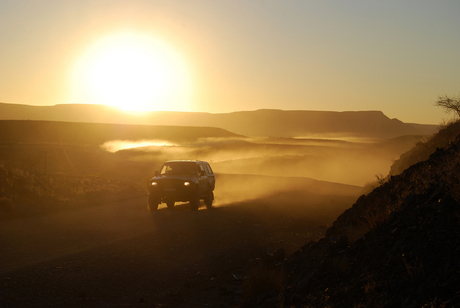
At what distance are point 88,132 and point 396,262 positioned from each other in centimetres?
13078

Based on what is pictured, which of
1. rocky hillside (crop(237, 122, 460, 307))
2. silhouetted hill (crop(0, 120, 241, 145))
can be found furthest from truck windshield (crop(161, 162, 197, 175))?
silhouetted hill (crop(0, 120, 241, 145))

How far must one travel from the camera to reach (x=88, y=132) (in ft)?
417

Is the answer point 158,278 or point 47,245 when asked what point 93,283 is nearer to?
point 158,278

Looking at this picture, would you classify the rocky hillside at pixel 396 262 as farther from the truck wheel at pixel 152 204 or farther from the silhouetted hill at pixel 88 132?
the silhouetted hill at pixel 88 132

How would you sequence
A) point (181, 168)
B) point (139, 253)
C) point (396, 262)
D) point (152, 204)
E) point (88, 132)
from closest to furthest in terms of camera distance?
point (396, 262), point (139, 253), point (152, 204), point (181, 168), point (88, 132)

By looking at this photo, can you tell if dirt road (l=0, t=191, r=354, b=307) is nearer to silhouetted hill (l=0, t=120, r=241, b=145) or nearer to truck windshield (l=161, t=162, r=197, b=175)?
truck windshield (l=161, t=162, r=197, b=175)

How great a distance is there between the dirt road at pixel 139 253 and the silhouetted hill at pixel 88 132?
9487 centimetres

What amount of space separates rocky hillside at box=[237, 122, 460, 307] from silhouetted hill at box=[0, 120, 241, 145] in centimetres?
10424

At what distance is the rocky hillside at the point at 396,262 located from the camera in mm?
4770

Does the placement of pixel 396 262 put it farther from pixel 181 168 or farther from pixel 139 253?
pixel 181 168

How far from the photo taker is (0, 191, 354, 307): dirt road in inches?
299

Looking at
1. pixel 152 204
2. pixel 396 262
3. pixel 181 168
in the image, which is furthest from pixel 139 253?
pixel 181 168

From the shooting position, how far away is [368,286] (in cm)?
518

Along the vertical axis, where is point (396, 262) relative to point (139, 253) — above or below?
above
